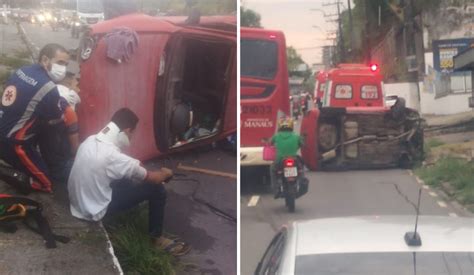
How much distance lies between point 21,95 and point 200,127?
3.13 feet

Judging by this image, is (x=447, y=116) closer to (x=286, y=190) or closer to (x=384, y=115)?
(x=384, y=115)

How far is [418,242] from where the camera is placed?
3.92m

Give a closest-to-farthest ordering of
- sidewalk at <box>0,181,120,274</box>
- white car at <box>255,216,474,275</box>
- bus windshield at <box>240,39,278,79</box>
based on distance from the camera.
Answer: white car at <box>255,216,474,275</box> < sidewalk at <box>0,181,120,274</box> < bus windshield at <box>240,39,278,79</box>

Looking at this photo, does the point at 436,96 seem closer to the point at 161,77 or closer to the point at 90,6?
the point at 161,77

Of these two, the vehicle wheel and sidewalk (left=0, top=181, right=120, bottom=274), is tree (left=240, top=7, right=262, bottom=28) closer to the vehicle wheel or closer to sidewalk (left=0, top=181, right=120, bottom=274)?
the vehicle wheel

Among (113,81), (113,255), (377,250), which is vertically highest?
(113,81)

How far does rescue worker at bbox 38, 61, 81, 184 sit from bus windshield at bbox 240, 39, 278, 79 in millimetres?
866

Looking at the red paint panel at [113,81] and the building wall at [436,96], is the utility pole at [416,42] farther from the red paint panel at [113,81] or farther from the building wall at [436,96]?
the red paint panel at [113,81]

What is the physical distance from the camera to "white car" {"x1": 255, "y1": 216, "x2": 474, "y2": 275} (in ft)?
12.6

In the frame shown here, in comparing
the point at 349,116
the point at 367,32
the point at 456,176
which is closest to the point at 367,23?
the point at 367,32

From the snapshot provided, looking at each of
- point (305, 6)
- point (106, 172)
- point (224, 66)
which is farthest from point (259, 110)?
point (106, 172)

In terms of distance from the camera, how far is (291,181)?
183 inches

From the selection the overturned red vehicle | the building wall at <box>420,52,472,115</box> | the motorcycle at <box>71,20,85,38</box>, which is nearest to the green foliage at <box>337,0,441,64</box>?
the building wall at <box>420,52,472,115</box>

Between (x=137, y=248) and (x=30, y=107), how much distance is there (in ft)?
3.00
